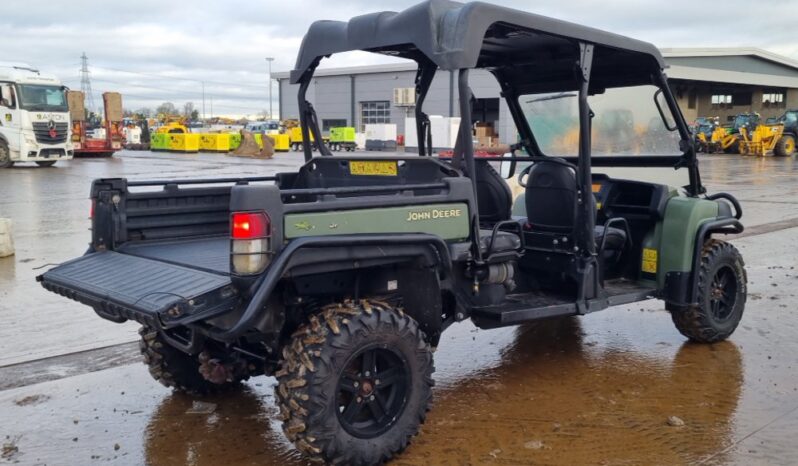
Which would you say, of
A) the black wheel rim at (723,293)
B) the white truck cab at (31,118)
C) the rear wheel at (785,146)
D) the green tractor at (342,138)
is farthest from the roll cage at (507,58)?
the green tractor at (342,138)

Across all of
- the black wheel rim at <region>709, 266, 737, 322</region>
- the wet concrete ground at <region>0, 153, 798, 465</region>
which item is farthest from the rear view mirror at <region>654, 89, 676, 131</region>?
the wet concrete ground at <region>0, 153, 798, 465</region>

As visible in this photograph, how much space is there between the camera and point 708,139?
39906mm

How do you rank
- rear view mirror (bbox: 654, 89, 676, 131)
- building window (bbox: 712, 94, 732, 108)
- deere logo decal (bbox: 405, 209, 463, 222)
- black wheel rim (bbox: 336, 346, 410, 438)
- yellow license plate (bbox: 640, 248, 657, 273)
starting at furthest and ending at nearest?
building window (bbox: 712, 94, 732, 108) → rear view mirror (bbox: 654, 89, 676, 131) → yellow license plate (bbox: 640, 248, 657, 273) → deere logo decal (bbox: 405, 209, 463, 222) → black wheel rim (bbox: 336, 346, 410, 438)

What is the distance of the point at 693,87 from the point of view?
5444 centimetres

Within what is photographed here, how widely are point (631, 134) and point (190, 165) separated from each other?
2462 centimetres

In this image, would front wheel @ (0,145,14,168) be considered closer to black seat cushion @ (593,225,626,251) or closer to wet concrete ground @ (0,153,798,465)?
wet concrete ground @ (0,153,798,465)

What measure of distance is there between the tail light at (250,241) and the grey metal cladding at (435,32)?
136cm

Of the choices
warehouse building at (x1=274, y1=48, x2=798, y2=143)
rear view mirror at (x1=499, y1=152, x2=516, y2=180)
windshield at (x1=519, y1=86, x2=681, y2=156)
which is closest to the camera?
windshield at (x1=519, y1=86, x2=681, y2=156)

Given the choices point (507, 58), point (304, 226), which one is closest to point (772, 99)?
point (507, 58)

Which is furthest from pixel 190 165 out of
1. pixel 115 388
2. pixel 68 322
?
pixel 115 388

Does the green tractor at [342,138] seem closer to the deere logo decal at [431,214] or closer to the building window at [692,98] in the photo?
the building window at [692,98]

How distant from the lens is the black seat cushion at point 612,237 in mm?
5359

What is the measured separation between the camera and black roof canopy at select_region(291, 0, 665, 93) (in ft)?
13.2

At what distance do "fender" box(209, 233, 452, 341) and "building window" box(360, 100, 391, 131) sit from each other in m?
48.7
